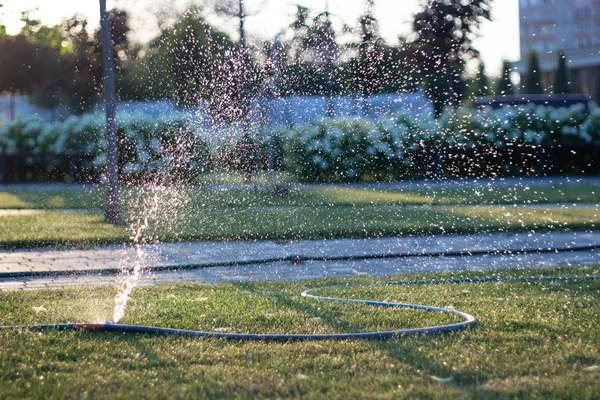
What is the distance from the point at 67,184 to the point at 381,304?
17813 mm

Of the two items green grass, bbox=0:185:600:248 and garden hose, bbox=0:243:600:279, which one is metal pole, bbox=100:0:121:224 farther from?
garden hose, bbox=0:243:600:279

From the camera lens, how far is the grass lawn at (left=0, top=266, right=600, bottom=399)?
3.93 meters

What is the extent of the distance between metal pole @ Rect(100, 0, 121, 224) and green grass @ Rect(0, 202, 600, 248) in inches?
12.8

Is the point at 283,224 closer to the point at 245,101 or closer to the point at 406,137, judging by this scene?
the point at 245,101

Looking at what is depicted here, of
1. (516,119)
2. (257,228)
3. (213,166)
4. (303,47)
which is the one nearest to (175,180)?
(213,166)

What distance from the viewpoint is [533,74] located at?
158 ft

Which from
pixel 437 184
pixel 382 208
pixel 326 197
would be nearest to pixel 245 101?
pixel 326 197

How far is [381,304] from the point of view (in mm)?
6074

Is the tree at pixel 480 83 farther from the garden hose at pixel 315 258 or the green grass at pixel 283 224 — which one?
the garden hose at pixel 315 258

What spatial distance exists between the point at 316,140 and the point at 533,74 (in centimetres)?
3019

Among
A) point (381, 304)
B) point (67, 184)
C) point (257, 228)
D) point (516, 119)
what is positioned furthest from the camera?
point (516, 119)

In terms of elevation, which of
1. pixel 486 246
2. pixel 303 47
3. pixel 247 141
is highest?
pixel 303 47

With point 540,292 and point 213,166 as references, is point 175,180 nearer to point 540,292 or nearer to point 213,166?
point 213,166

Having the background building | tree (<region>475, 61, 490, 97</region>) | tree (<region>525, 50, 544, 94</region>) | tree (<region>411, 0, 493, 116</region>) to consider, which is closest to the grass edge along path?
tree (<region>411, 0, 493, 116</region>)
